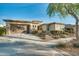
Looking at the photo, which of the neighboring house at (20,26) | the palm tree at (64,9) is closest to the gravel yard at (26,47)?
the neighboring house at (20,26)

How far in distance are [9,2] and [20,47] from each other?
0.38 meters

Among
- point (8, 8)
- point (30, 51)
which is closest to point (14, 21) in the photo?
point (8, 8)

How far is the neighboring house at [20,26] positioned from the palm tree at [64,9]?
0.47ft

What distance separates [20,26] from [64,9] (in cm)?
39

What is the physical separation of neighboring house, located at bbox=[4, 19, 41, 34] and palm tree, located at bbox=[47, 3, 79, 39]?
0.14m

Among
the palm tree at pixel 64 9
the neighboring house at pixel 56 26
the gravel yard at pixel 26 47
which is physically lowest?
the gravel yard at pixel 26 47

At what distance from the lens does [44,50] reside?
190cm

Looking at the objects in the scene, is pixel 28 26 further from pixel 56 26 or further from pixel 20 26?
pixel 56 26

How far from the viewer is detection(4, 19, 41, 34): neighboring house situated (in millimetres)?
1916

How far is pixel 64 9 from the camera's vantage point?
192 cm

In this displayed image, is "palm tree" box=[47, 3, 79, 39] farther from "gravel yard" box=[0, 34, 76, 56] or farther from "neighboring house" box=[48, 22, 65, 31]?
"gravel yard" box=[0, 34, 76, 56]

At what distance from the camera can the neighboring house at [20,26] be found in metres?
1.92

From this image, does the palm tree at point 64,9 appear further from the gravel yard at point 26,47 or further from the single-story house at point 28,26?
the gravel yard at point 26,47

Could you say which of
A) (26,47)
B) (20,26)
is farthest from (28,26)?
(26,47)
